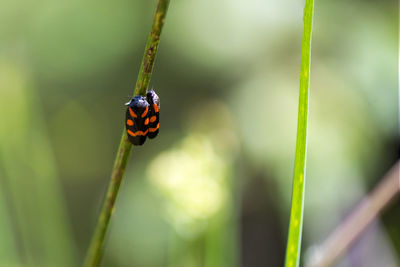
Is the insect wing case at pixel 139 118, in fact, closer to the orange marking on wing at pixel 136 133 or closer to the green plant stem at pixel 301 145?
the orange marking on wing at pixel 136 133

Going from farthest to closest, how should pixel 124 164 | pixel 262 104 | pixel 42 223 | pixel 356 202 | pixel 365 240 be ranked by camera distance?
1. pixel 262 104
2. pixel 356 202
3. pixel 365 240
4. pixel 42 223
5. pixel 124 164

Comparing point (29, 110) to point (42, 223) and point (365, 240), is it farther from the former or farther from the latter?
point (365, 240)

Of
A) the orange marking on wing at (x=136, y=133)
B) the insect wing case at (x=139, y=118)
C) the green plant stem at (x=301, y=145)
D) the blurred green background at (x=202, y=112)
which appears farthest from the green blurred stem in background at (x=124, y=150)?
the blurred green background at (x=202, y=112)

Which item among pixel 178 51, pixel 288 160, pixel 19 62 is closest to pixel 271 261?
pixel 288 160

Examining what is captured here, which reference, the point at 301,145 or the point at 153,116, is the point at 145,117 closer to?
the point at 153,116

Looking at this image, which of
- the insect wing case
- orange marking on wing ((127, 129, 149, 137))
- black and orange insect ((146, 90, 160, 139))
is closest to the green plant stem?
orange marking on wing ((127, 129, 149, 137))

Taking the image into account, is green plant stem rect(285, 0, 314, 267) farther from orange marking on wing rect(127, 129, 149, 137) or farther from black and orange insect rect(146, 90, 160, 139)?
black and orange insect rect(146, 90, 160, 139)
